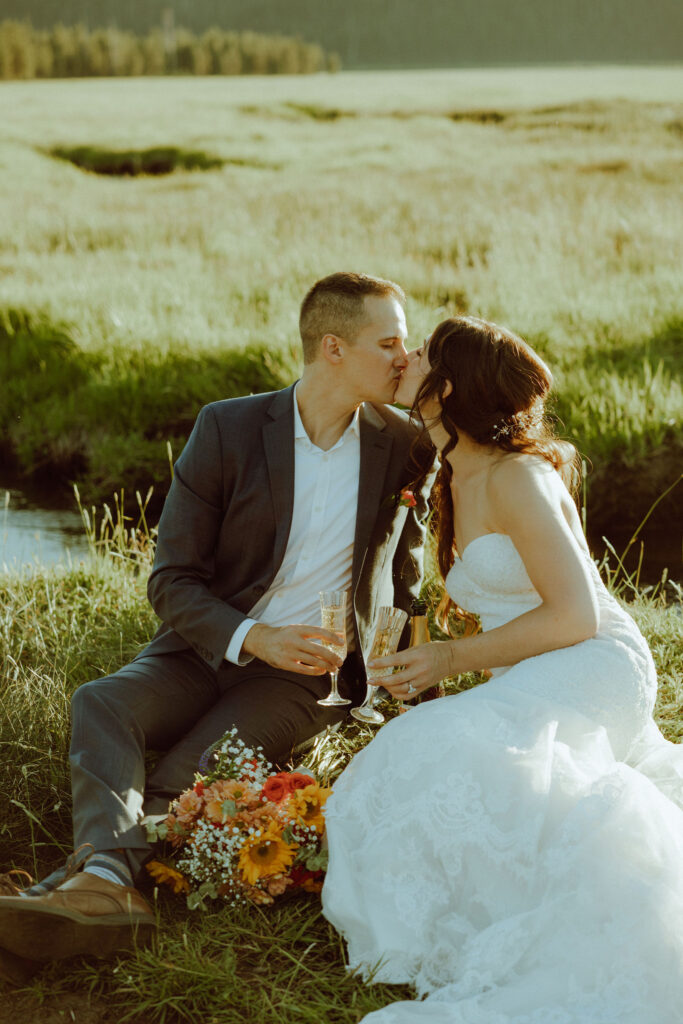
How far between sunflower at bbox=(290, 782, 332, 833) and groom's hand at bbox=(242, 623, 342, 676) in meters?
0.38

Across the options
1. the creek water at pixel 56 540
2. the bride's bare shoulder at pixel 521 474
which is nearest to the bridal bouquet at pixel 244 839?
the bride's bare shoulder at pixel 521 474

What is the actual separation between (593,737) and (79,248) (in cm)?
1277

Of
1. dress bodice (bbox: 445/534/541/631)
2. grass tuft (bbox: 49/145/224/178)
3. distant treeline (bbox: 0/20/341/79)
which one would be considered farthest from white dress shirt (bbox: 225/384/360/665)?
distant treeline (bbox: 0/20/341/79)

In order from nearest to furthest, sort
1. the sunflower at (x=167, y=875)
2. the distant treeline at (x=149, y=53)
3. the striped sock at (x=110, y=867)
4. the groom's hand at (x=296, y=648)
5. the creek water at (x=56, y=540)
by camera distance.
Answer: the striped sock at (x=110, y=867), the sunflower at (x=167, y=875), the groom's hand at (x=296, y=648), the creek water at (x=56, y=540), the distant treeline at (x=149, y=53)

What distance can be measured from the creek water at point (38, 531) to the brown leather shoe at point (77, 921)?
4223 millimetres

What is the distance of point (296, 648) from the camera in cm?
336

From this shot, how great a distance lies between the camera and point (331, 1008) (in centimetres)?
271

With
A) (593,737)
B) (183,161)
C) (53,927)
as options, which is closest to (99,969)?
(53,927)

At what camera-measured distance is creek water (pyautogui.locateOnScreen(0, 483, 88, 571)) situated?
723cm

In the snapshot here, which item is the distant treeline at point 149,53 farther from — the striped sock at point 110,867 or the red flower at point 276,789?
the striped sock at point 110,867

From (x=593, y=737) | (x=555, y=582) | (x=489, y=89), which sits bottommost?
(x=593, y=737)

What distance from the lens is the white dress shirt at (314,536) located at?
391cm

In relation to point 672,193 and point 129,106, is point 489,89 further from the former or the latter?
point 672,193

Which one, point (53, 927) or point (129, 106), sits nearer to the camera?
point (53, 927)
